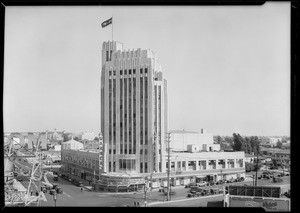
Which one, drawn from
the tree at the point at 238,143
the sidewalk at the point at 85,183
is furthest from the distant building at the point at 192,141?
the sidewalk at the point at 85,183

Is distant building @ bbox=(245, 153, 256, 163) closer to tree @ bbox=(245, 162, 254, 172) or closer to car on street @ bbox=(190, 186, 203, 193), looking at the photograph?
tree @ bbox=(245, 162, 254, 172)

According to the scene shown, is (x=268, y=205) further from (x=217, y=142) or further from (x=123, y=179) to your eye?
(x=217, y=142)

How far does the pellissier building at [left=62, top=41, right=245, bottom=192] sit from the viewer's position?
7.04 m

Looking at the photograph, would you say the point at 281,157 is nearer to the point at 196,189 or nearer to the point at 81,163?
the point at 196,189

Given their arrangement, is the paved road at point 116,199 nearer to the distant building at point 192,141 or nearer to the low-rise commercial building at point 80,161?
the low-rise commercial building at point 80,161

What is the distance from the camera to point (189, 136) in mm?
8172

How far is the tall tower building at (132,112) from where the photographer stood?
23.3 ft

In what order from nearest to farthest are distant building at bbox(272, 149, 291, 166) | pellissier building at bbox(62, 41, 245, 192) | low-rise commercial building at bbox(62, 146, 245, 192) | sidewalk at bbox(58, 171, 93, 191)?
low-rise commercial building at bbox(62, 146, 245, 192) < pellissier building at bbox(62, 41, 245, 192) < sidewalk at bbox(58, 171, 93, 191) < distant building at bbox(272, 149, 291, 166)

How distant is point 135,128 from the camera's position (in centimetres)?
727

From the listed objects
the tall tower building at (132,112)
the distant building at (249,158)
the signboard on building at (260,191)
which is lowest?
the distant building at (249,158)

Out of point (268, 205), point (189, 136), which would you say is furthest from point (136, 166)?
point (268, 205)

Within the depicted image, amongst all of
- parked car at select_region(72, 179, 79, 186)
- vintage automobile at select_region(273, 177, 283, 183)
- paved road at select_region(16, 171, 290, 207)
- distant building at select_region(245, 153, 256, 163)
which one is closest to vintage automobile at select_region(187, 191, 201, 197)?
paved road at select_region(16, 171, 290, 207)
